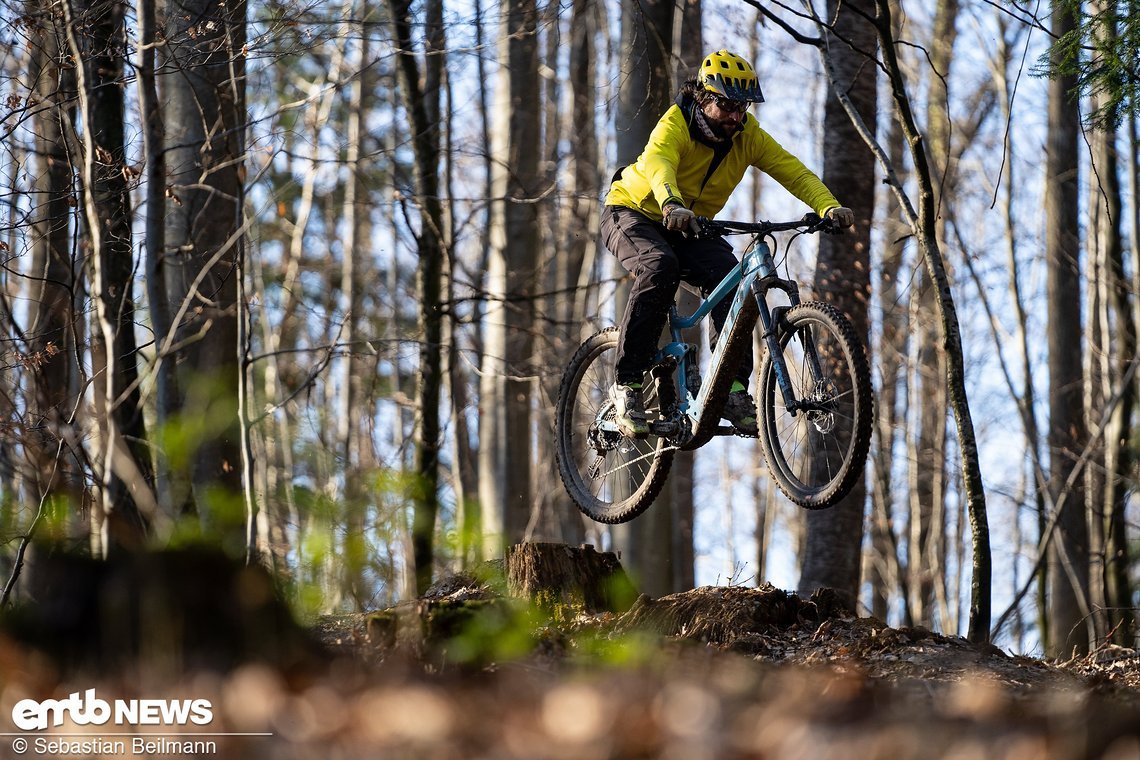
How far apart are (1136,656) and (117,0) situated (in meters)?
6.46

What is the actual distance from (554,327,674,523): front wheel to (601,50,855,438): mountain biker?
0.39 metres

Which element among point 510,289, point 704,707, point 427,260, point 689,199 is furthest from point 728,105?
point 510,289

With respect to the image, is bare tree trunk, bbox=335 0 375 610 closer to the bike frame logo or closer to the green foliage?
the bike frame logo

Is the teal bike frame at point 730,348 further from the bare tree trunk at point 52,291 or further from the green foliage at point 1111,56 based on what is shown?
the bare tree trunk at point 52,291

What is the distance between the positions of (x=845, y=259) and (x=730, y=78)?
3.63 metres

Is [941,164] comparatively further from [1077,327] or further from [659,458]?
[659,458]

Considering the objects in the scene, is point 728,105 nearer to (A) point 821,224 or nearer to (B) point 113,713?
(A) point 821,224

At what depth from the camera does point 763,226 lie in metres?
5.94

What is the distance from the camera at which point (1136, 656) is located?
19.5ft

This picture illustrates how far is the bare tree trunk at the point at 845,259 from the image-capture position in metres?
9.31

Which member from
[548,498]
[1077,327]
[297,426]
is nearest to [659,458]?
[1077,327]

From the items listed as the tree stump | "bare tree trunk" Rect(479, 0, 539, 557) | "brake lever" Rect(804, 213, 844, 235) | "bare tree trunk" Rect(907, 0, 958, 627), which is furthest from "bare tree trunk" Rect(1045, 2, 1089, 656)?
the tree stump

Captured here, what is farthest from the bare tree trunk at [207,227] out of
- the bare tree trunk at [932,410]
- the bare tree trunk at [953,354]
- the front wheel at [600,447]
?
the bare tree trunk at [932,410]

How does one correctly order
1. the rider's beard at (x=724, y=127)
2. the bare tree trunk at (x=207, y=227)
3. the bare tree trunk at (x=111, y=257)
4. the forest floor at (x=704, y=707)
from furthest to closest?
the bare tree trunk at (x=207, y=227), the rider's beard at (x=724, y=127), the bare tree trunk at (x=111, y=257), the forest floor at (x=704, y=707)
